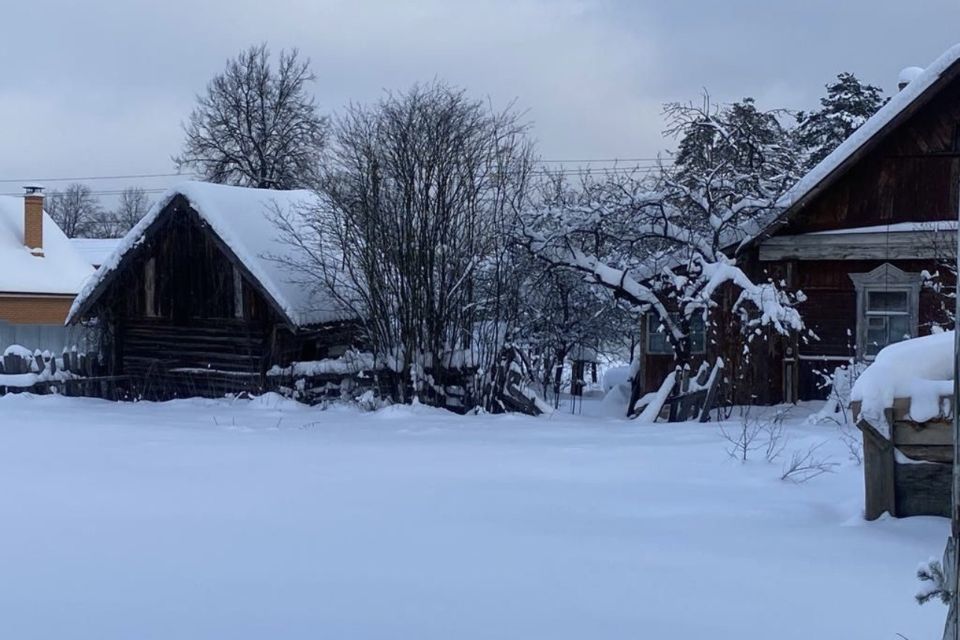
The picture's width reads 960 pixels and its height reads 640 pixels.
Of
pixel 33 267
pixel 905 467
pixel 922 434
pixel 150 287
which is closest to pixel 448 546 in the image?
pixel 905 467

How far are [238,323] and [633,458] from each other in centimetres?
1035

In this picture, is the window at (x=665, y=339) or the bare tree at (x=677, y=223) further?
the window at (x=665, y=339)

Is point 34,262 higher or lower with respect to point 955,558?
higher

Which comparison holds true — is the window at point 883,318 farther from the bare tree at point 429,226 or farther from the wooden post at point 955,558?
the wooden post at point 955,558

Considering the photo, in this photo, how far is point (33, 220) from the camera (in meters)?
38.4

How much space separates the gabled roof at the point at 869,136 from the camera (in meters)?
16.2

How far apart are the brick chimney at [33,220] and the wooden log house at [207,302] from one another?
67.7 feet

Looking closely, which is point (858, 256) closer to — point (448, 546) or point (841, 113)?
point (448, 546)

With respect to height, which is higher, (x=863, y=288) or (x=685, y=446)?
(x=863, y=288)

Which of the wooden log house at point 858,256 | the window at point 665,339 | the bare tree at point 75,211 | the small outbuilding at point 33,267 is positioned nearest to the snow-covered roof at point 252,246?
the window at point 665,339

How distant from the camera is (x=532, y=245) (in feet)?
51.8

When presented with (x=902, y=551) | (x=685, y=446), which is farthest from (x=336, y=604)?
(x=685, y=446)

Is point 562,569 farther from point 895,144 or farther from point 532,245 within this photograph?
point 895,144

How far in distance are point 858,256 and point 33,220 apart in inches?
1217
